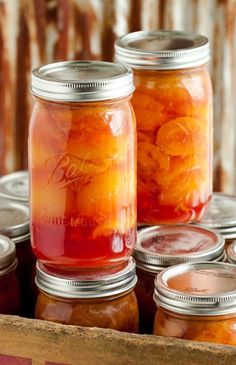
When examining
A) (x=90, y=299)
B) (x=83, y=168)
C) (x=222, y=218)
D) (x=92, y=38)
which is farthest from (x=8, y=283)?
(x=92, y=38)

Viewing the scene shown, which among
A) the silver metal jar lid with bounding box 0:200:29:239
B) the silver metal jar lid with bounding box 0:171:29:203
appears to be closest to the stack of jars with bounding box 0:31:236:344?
the silver metal jar lid with bounding box 0:200:29:239

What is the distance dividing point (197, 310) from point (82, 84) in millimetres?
332

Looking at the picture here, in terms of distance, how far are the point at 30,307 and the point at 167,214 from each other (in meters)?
0.26

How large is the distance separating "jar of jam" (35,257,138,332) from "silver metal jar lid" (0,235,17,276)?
62 millimetres

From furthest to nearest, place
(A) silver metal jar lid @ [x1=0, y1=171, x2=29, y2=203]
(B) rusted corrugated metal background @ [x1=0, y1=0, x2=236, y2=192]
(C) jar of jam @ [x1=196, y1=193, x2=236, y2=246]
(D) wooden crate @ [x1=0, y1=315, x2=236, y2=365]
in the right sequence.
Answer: (B) rusted corrugated metal background @ [x1=0, y1=0, x2=236, y2=192], (A) silver metal jar lid @ [x1=0, y1=171, x2=29, y2=203], (C) jar of jam @ [x1=196, y1=193, x2=236, y2=246], (D) wooden crate @ [x1=0, y1=315, x2=236, y2=365]

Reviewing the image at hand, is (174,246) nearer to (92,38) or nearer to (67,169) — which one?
(67,169)

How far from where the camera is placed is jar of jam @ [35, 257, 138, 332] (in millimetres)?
1341

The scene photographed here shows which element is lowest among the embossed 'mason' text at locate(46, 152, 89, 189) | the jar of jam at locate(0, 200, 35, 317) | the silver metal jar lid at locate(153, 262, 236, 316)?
the jar of jam at locate(0, 200, 35, 317)

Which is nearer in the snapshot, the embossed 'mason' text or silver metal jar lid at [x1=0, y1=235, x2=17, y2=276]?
the embossed 'mason' text

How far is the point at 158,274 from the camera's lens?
4.48 feet

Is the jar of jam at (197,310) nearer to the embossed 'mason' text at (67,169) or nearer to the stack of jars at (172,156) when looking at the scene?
the stack of jars at (172,156)

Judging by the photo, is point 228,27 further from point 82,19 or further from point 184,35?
point 184,35

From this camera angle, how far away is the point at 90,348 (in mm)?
1261

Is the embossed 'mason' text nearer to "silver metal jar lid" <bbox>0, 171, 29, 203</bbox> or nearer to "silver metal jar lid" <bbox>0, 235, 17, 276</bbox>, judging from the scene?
"silver metal jar lid" <bbox>0, 235, 17, 276</bbox>
